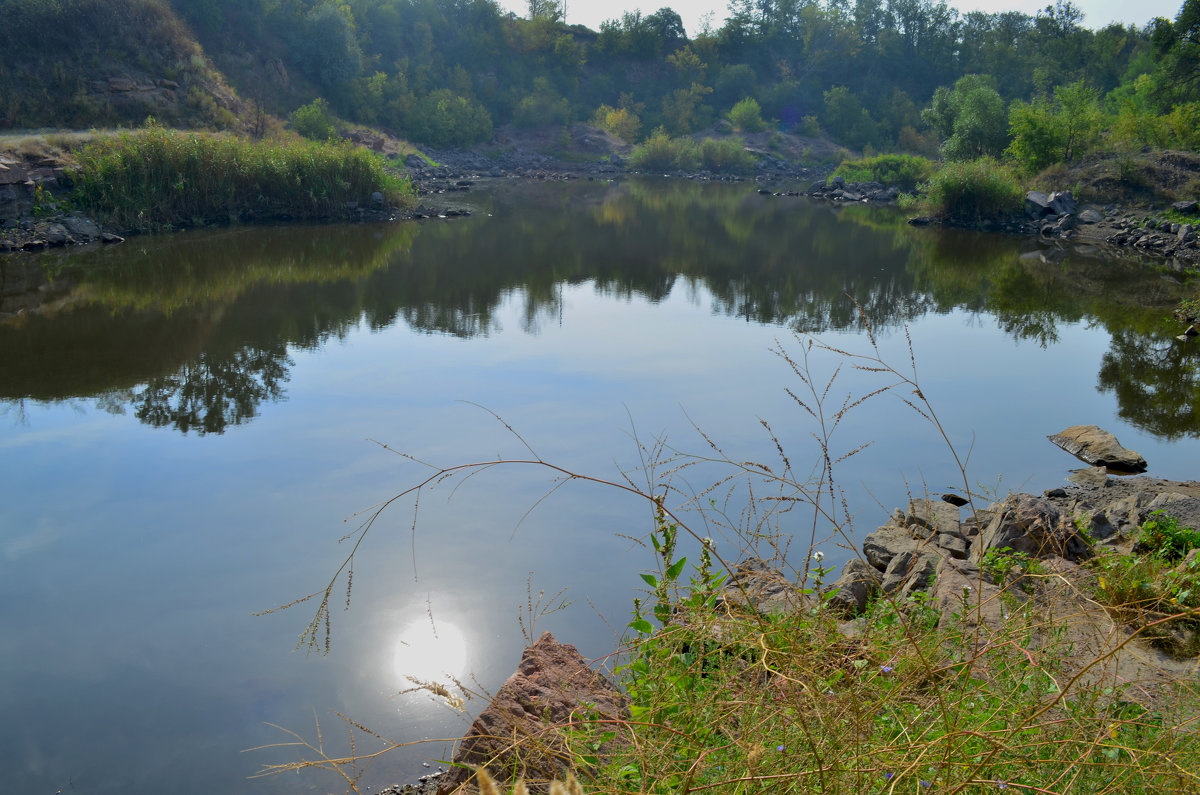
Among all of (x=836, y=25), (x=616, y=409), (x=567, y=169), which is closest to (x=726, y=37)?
(x=836, y=25)

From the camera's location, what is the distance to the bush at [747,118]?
170 feet

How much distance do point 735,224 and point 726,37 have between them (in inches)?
1822

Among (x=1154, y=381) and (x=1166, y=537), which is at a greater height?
(x=1166, y=537)

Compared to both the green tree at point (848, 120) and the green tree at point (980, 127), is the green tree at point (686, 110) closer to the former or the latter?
A: the green tree at point (848, 120)

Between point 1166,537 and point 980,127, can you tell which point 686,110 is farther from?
point 1166,537

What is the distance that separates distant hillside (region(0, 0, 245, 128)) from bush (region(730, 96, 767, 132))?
31.7 m

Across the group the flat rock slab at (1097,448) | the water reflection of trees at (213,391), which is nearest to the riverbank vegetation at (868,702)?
the flat rock slab at (1097,448)

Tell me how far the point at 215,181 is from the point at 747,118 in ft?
131

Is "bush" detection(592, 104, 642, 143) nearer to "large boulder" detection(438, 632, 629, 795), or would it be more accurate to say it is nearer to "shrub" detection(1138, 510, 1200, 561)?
"shrub" detection(1138, 510, 1200, 561)

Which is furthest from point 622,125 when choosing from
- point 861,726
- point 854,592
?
point 861,726

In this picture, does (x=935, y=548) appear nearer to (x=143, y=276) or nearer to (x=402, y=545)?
(x=402, y=545)

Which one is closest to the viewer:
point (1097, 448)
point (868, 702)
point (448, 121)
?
point (868, 702)

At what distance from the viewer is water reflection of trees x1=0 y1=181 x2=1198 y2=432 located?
9.01 meters

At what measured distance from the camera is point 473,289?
13.6 metres
